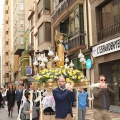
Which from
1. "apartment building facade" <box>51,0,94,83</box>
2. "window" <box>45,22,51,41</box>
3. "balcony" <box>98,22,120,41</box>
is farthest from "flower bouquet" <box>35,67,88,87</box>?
"window" <box>45,22,51,41</box>

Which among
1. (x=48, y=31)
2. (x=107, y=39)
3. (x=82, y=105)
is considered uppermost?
(x=48, y=31)

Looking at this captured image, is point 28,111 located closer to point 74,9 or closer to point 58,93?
point 58,93

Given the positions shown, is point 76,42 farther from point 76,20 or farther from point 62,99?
point 62,99

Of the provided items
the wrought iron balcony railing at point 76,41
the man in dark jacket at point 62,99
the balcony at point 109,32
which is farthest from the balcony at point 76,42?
the man in dark jacket at point 62,99

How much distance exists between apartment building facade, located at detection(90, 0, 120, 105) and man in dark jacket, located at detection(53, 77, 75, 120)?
34.6ft

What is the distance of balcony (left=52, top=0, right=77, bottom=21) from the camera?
79.2ft

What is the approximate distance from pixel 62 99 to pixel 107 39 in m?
12.2

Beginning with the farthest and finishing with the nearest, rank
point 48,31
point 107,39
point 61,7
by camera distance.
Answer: point 48,31 < point 61,7 < point 107,39

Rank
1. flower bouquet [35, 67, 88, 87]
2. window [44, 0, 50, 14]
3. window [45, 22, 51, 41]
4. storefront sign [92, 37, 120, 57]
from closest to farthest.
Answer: flower bouquet [35, 67, 88, 87]
storefront sign [92, 37, 120, 57]
window [45, 22, 51, 41]
window [44, 0, 50, 14]

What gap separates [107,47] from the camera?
17.6 meters

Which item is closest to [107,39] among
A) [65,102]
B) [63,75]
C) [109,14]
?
[109,14]

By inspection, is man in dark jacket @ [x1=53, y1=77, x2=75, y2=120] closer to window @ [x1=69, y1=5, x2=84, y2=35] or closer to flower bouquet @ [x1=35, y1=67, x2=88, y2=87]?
flower bouquet @ [x1=35, y1=67, x2=88, y2=87]

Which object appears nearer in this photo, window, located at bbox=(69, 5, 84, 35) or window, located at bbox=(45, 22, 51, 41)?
window, located at bbox=(69, 5, 84, 35)

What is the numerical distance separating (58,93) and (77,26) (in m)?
17.2
